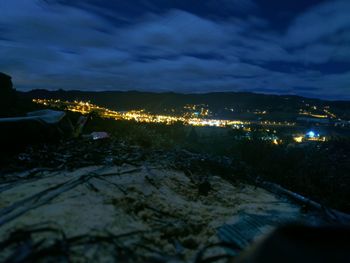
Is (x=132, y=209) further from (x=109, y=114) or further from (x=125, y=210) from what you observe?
(x=109, y=114)

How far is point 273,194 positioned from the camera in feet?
29.3

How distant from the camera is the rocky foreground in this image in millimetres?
4328

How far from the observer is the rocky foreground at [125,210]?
4328mm

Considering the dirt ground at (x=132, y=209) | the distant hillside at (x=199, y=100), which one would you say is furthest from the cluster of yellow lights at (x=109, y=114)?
the distant hillside at (x=199, y=100)

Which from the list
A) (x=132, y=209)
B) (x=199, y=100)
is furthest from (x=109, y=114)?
(x=199, y=100)

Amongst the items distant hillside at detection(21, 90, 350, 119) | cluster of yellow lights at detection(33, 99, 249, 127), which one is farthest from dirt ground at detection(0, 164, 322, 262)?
distant hillside at detection(21, 90, 350, 119)

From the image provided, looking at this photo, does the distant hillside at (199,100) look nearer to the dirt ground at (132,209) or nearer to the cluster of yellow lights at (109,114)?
the cluster of yellow lights at (109,114)

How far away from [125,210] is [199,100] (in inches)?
3622

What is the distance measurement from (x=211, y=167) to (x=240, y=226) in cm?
514

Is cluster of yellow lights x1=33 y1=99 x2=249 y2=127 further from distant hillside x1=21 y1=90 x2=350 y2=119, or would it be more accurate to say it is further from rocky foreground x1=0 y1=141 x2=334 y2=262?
distant hillside x1=21 y1=90 x2=350 y2=119

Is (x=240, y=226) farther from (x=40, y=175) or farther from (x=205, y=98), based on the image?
(x=205, y=98)

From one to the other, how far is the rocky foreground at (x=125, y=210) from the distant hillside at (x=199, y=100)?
7071 centimetres

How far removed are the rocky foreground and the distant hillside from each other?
70.7 metres

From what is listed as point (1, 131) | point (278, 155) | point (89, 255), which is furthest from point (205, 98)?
point (89, 255)
